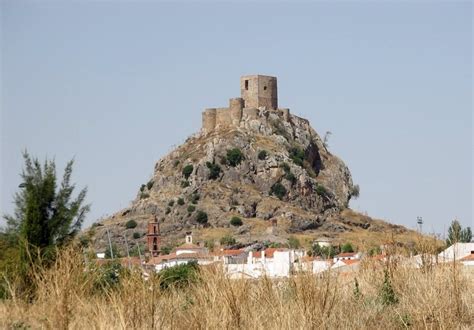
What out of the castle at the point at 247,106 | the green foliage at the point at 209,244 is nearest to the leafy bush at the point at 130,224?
Answer: the green foliage at the point at 209,244

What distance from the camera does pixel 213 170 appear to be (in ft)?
305

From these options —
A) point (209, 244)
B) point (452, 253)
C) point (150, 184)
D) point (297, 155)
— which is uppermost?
point (297, 155)

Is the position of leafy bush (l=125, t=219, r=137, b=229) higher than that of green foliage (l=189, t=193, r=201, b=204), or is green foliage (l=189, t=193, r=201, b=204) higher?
green foliage (l=189, t=193, r=201, b=204)

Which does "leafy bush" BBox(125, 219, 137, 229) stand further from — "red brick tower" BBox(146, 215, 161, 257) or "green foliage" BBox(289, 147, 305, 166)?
"green foliage" BBox(289, 147, 305, 166)

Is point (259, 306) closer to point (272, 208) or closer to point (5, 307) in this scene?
point (5, 307)

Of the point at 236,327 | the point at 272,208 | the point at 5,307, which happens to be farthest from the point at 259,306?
the point at 272,208

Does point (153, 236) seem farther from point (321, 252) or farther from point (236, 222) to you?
point (321, 252)

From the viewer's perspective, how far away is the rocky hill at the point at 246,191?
3484 inches

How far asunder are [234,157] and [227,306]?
79.7m

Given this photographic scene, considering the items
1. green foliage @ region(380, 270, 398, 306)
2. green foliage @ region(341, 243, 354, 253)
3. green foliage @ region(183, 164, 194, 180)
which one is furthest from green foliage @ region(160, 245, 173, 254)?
green foliage @ region(380, 270, 398, 306)

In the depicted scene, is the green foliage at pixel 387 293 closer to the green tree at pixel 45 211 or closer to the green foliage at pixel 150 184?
the green tree at pixel 45 211

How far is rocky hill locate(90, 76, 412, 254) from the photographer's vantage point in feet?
290

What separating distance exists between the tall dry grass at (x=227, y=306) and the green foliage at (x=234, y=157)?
77.0 meters

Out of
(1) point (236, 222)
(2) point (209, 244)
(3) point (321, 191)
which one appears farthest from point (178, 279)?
(3) point (321, 191)
